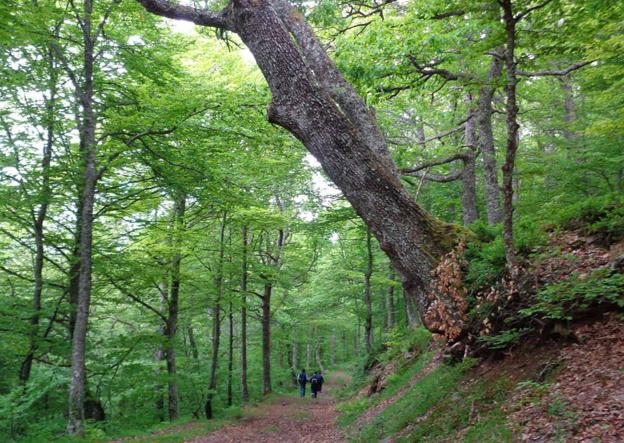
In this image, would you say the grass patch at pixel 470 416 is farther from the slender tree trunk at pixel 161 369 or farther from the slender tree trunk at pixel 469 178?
the slender tree trunk at pixel 161 369

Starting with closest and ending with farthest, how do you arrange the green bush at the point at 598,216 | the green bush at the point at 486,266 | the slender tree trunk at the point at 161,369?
the green bush at the point at 598,216, the green bush at the point at 486,266, the slender tree trunk at the point at 161,369

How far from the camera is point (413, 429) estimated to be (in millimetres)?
5801

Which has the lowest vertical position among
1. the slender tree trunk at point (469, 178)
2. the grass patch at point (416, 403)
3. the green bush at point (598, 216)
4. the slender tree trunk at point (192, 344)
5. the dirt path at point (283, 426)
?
the dirt path at point (283, 426)

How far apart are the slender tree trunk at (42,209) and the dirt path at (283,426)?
4.79 m

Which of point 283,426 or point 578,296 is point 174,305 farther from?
point 578,296

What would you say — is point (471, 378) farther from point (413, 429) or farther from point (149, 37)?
point (149, 37)

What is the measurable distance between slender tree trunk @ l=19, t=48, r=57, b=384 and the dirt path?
188 inches

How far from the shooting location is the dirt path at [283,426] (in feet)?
36.3

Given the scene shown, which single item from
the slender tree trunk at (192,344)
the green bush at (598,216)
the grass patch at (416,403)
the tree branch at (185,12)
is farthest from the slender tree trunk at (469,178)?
the slender tree trunk at (192,344)

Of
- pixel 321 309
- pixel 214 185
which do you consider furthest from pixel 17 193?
pixel 321 309

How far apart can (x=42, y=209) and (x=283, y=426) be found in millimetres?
9309

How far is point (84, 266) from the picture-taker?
904cm

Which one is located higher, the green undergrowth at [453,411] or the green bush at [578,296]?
the green bush at [578,296]

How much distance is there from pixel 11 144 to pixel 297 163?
9913mm
